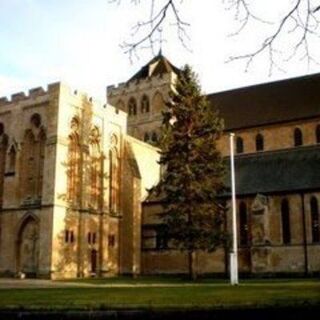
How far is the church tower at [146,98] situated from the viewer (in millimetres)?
54531

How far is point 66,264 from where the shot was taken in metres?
39.4

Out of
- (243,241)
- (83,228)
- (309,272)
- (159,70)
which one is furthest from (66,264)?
(159,70)

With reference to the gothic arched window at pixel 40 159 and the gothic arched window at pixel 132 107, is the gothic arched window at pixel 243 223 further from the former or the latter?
the gothic arched window at pixel 132 107

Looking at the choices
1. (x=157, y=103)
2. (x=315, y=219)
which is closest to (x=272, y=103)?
(x=157, y=103)

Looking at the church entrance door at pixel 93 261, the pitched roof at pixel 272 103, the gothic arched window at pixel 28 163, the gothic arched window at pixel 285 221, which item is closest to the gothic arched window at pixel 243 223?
the gothic arched window at pixel 285 221

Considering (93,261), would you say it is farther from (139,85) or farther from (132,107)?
(139,85)

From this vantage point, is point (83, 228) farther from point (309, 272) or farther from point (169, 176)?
point (309, 272)

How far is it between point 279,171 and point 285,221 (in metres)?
4.57

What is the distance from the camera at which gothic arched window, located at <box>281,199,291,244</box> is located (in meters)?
39.2

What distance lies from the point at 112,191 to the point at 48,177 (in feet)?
25.2

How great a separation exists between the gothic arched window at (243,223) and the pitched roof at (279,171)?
3.63 ft

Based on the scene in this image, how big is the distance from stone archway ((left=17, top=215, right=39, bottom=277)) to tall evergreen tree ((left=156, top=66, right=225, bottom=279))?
1002 centimetres

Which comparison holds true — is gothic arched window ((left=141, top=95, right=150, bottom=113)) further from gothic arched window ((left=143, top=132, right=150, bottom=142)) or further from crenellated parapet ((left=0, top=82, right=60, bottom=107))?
crenellated parapet ((left=0, top=82, right=60, bottom=107))

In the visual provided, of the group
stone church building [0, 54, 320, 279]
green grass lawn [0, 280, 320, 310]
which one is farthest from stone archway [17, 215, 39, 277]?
green grass lawn [0, 280, 320, 310]
